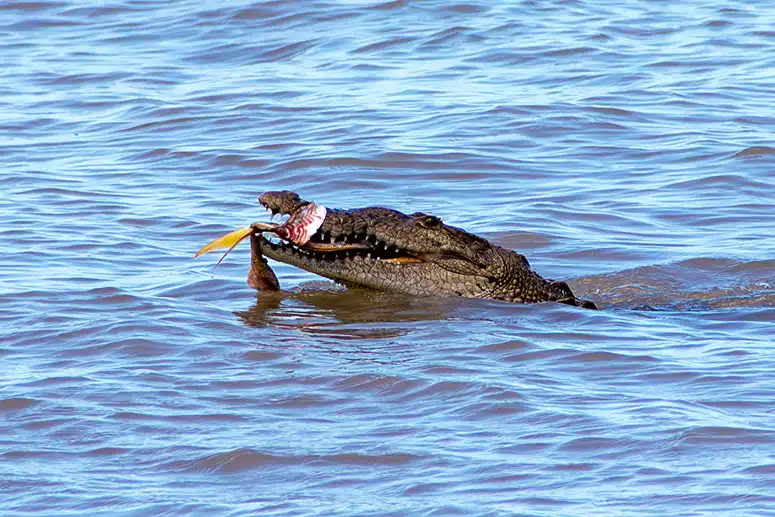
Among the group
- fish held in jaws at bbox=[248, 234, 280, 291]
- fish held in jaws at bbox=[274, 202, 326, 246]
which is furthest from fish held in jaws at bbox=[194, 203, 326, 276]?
fish held in jaws at bbox=[248, 234, 280, 291]

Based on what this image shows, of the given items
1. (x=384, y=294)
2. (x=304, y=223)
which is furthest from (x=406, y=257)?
(x=304, y=223)

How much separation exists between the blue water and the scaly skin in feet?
0.55

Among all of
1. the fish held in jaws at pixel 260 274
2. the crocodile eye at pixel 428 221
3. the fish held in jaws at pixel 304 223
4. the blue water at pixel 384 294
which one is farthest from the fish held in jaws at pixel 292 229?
the crocodile eye at pixel 428 221

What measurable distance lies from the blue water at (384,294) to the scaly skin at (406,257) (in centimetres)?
17

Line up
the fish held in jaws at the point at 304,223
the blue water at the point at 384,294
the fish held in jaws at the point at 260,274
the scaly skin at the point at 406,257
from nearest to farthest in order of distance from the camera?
the blue water at the point at 384,294 → the fish held in jaws at the point at 304,223 → the scaly skin at the point at 406,257 → the fish held in jaws at the point at 260,274

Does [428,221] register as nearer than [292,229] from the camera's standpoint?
No

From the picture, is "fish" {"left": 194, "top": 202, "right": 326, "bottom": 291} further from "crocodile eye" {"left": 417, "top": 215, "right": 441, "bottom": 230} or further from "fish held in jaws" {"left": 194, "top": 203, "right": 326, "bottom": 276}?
"crocodile eye" {"left": 417, "top": 215, "right": 441, "bottom": 230}

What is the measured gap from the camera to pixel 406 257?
8.12 m

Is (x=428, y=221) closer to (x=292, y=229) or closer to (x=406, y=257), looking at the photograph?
(x=406, y=257)

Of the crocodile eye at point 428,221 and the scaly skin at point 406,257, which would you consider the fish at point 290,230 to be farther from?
the crocodile eye at point 428,221

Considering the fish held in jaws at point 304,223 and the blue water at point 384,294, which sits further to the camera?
the fish held in jaws at point 304,223

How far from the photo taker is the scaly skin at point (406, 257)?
788 cm

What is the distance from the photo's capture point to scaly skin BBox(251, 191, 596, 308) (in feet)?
25.9

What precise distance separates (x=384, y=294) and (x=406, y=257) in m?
0.25
